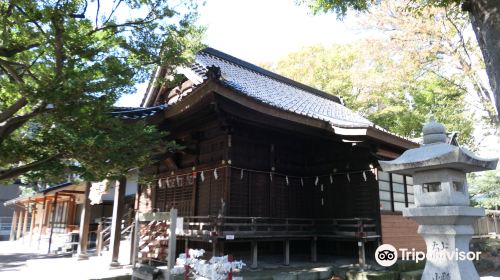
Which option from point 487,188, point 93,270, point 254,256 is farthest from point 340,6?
point 487,188

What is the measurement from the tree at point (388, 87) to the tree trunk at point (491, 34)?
41.9 feet

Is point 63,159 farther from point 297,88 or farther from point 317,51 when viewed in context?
point 317,51

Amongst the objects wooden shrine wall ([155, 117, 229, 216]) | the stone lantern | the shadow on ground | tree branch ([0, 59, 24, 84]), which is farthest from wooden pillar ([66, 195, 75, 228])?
the stone lantern

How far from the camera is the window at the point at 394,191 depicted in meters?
11.0

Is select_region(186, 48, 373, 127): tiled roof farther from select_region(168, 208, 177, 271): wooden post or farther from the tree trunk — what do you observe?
the tree trunk

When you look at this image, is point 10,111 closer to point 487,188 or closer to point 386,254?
point 386,254

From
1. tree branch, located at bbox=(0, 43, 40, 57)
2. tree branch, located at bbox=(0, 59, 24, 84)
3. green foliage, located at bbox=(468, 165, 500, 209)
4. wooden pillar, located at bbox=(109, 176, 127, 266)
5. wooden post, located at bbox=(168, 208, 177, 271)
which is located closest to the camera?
tree branch, located at bbox=(0, 43, 40, 57)

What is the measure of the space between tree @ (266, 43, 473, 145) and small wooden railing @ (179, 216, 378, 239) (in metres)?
10.8

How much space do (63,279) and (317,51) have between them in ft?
78.8

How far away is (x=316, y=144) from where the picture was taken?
12.1 meters

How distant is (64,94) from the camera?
5.69m

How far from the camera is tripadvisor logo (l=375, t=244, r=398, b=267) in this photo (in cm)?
964

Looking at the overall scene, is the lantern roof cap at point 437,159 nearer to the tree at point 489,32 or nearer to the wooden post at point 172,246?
Answer: the tree at point 489,32

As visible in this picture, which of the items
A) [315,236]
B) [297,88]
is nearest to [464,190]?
[315,236]
